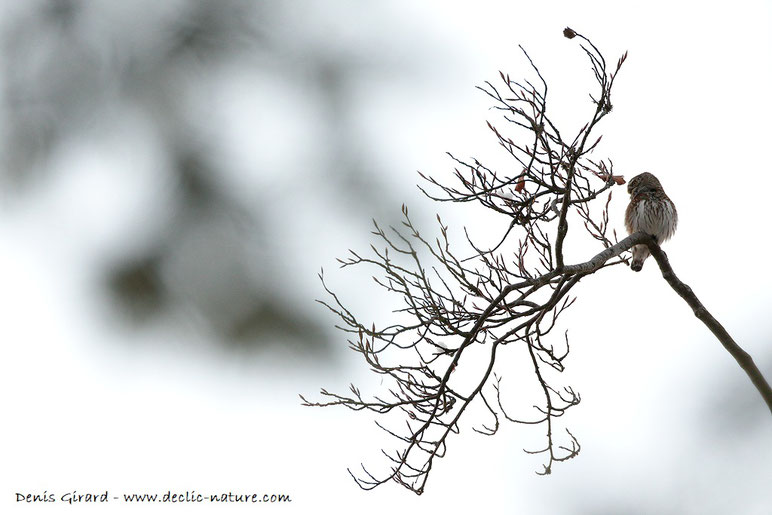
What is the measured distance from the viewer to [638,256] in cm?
450

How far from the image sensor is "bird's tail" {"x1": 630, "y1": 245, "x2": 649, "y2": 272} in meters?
4.44

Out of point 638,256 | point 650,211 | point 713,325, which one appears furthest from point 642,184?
point 713,325

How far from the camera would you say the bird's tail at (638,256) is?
4441 mm

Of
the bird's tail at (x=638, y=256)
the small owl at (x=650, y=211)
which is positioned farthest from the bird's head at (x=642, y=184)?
the bird's tail at (x=638, y=256)

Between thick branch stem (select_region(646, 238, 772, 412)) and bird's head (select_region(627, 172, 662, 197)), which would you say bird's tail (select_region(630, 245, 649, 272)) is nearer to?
thick branch stem (select_region(646, 238, 772, 412))

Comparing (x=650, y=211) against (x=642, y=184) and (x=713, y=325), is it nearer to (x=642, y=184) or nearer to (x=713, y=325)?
(x=642, y=184)

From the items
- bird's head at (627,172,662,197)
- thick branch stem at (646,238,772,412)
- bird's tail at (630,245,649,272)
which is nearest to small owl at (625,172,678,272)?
bird's head at (627,172,662,197)

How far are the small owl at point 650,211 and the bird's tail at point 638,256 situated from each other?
0.29m

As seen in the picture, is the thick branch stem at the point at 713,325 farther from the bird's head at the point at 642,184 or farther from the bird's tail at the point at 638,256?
the bird's head at the point at 642,184

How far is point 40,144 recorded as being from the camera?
5.69 ft

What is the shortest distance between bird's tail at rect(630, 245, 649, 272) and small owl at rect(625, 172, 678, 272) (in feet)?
0.96

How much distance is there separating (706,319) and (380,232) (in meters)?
2.34

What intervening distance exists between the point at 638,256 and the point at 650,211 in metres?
0.59

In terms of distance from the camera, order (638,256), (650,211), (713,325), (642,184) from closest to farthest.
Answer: (713,325) → (638,256) → (650,211) → (642,184)
